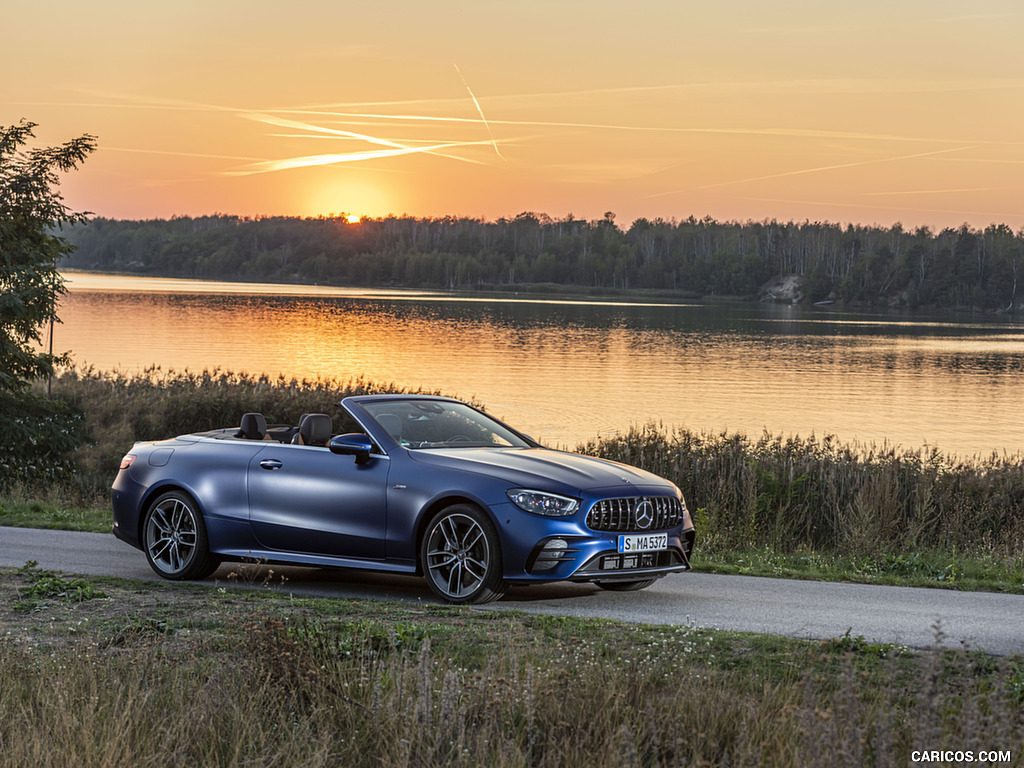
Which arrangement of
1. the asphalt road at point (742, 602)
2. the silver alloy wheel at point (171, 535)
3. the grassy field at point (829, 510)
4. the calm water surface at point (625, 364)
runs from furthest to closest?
the calm water surface at point (625, 364), the grassy field at point (829, 510), the silver alloy wheel at point (171, 535), the asphalt road at point (742, 602)

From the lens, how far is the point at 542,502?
9.48 m

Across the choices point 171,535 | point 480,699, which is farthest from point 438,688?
point 171,535

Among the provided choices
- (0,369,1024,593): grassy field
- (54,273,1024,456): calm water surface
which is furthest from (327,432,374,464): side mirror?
(54,273,1024,456): calm water surface

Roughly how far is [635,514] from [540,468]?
0.87m

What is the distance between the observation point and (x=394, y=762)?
5367 mm

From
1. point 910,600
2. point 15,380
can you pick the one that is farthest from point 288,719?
point 15,380

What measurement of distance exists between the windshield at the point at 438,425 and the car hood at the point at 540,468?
12.5 inches

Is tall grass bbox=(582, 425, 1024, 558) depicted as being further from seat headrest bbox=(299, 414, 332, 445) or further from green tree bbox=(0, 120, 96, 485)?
green tree bbox=(0, 120, 96, 485)

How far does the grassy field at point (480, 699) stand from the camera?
5309 millimetres

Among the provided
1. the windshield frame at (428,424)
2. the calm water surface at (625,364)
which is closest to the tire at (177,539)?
the windshield frame at (428,424)

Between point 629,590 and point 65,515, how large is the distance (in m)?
9.71

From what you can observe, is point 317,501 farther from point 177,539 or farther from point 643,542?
point 643,542

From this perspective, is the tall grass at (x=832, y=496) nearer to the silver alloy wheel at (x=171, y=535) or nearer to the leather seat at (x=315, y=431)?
the leather seat at (x=315, y=431)

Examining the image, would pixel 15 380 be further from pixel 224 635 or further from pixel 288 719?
pixel 288 719
